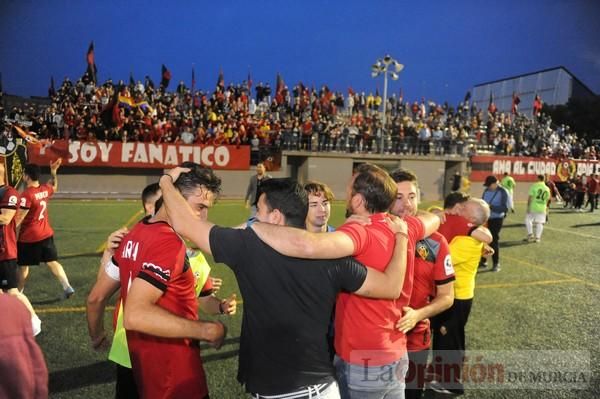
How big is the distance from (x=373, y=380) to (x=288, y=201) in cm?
122

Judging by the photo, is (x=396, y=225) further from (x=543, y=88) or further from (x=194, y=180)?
(x=543, y=88)

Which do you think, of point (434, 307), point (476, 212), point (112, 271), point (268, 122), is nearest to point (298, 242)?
point (112, 271)

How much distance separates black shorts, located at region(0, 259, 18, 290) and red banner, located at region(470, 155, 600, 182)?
96.0 ft

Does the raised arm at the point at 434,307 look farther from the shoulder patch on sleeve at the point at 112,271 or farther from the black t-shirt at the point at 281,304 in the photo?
the shoulder patch on sleeve at the point at 112,271

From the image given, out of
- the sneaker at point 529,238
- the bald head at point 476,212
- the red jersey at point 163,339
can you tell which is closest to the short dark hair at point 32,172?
the red jersey at point 163,339

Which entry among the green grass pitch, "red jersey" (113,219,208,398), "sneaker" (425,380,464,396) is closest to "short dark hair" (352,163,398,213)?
"red jersey" (113,219,208,398)

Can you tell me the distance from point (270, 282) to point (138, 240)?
0.88 meters

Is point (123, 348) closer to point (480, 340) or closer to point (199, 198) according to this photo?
point (199, 198)

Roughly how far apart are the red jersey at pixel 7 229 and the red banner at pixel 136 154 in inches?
677

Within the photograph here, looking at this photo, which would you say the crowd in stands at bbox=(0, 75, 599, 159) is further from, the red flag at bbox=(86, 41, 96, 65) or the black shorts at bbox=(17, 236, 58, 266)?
the black shorts at bbox=(17, 236, 58, 266)

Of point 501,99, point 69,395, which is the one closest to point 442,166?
point 69,395

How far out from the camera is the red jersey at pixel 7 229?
552 centimetres

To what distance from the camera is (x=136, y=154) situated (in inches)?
917

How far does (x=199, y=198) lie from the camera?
2.48 metres
